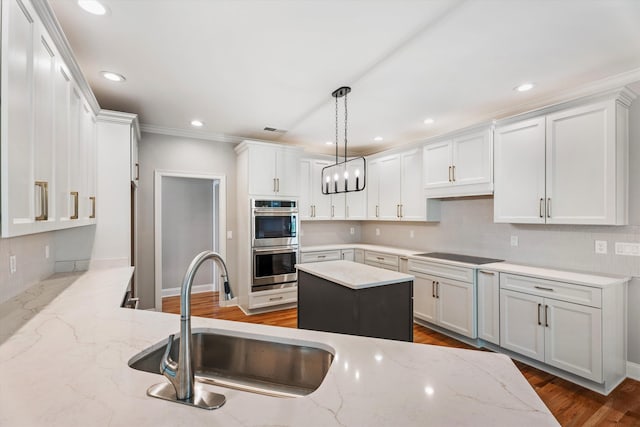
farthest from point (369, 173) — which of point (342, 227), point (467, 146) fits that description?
point (467, 146)

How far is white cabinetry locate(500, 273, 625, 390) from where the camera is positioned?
229cm

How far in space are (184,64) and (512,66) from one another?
273 cm

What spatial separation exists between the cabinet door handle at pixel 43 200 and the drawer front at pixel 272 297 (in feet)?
9.64

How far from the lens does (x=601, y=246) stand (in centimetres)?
263

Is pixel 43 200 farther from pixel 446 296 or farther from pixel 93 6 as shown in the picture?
pixel 446 296

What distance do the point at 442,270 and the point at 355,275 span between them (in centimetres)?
156

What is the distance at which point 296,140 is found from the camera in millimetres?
4824

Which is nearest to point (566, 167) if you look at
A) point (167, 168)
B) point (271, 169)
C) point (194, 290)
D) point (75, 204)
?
point (271, 169)

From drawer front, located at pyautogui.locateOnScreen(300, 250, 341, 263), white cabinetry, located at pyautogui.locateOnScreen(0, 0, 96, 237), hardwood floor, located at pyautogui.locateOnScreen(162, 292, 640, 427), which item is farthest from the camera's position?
drawer front, located at pyautogui.locateOnScreen(300, 250, 341, 263)

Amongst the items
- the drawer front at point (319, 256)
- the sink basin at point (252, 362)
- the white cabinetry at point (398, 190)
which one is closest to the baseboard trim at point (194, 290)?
the drawer front at point (319, 256)

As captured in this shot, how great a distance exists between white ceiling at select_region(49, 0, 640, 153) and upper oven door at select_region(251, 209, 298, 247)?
4.73 feet

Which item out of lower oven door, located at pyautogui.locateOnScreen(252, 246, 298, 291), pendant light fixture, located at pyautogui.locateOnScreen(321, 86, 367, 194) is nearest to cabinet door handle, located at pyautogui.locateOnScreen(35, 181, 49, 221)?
pendant light fixture, located at pyautogui.locateOnScreen(321, 86, 367, 194)

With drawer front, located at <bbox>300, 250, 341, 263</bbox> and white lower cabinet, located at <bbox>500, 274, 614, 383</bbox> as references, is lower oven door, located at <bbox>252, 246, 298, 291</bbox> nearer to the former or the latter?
drawer front, located at <bbox>300, 250, 341, 263</bbox>

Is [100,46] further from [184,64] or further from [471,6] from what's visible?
[471,6]
